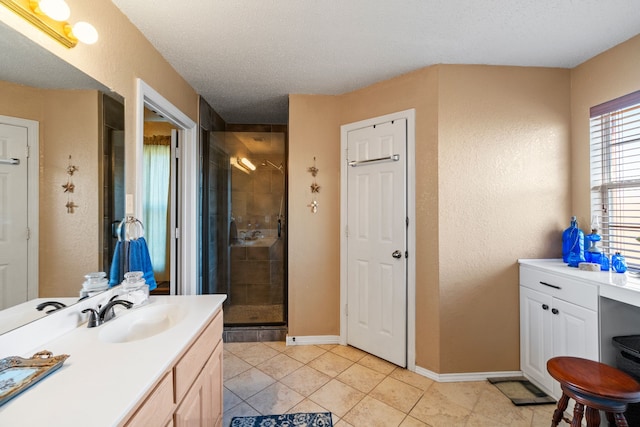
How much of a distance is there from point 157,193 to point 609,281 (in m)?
3.62

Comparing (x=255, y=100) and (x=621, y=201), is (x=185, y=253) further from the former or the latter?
(x=621, y=201)

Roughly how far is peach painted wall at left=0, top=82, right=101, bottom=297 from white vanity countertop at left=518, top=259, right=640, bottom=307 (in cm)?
270

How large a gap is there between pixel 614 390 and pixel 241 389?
6.95 feet

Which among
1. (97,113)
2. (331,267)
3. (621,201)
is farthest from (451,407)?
Answer: (97,113)

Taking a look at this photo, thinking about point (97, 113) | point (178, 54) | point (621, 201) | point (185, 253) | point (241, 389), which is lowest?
point (241, 389)

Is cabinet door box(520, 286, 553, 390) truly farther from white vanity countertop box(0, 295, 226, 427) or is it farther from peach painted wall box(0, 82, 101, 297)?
peach painted wall box(0, 82, 101, 297)

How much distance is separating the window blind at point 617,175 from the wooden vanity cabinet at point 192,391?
266 centimetres

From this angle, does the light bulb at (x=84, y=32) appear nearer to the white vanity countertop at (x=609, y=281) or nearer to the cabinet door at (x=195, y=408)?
the cabinet door at (x=195, y=408)

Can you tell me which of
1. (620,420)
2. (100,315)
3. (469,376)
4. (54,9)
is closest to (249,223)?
(100,315)

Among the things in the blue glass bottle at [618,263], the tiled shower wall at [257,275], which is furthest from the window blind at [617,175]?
the tiled shower wall at [257,275]

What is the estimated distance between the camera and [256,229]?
10.3 feet

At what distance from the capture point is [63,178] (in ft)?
3.58

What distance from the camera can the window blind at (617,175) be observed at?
1.75 m

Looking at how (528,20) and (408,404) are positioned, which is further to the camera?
(408,404)
